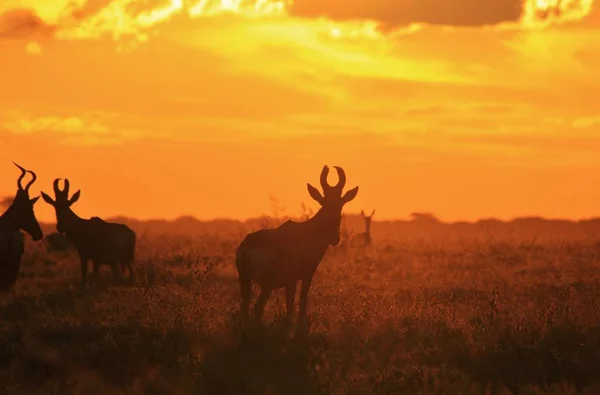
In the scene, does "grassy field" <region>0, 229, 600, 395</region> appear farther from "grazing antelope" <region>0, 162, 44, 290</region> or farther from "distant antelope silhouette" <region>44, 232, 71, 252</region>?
"distant antelope silhouette" <region>44, 232, 71, 252</region>

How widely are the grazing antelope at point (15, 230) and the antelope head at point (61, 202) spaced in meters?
0.92

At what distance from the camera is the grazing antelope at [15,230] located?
2292 centimetres

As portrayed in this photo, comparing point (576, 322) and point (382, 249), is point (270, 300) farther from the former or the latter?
point (382, 249)

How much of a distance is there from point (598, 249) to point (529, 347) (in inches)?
706

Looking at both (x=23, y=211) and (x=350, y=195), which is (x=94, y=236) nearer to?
(x=23, y=211)

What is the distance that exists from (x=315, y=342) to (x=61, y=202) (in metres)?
11.3

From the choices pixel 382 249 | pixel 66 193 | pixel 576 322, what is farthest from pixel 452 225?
pixel 576 322

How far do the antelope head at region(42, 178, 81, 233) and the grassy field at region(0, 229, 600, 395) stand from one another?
221 centimetres

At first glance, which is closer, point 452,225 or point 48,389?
point 48,389

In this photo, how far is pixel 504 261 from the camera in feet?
96.2

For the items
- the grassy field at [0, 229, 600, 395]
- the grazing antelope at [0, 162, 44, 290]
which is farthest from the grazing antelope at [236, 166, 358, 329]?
the grazing antelope at [0, 162, 44, 290]

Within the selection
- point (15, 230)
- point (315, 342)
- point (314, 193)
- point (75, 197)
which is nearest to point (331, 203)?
point (314, 193)

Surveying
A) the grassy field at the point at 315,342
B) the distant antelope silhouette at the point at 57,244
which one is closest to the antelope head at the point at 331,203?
the grassy field at the point at 315,342

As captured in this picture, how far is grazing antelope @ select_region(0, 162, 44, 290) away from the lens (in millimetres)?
22922
